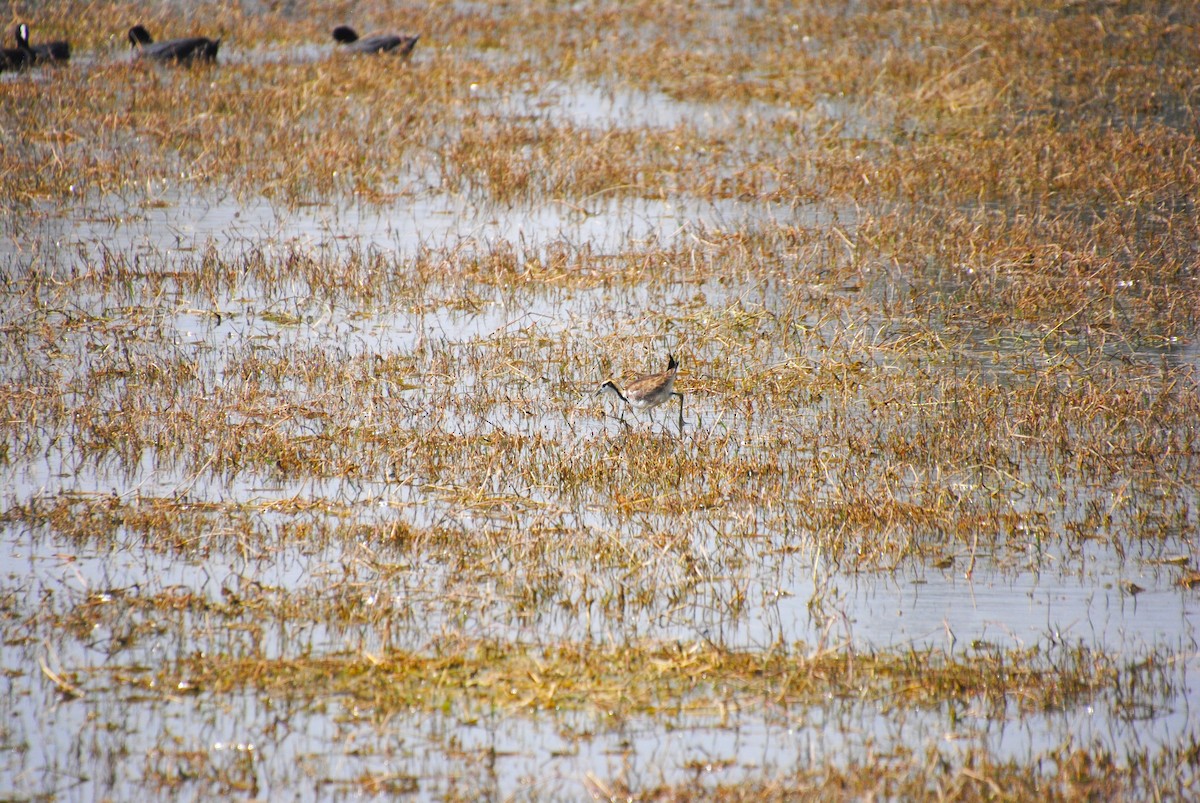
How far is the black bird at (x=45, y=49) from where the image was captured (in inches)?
792

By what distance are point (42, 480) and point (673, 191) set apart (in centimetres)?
875

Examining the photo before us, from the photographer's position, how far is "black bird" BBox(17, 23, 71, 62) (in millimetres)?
20125

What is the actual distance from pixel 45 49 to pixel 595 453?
1647cm

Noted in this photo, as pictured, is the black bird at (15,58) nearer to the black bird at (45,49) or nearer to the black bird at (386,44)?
the black bird at (45,49)

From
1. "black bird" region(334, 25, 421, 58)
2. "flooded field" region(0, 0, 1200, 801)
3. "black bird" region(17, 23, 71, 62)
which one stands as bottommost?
"flooded field" region(0, 0, 1200, 801)

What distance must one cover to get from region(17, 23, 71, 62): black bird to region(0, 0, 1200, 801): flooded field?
2.62 metres

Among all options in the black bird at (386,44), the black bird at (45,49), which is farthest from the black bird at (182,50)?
the black bird at (386,44)

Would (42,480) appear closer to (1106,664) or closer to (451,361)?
(451,361)

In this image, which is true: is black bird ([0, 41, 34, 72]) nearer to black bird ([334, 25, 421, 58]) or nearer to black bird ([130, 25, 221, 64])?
black bird ([130, 25, 221, 64])

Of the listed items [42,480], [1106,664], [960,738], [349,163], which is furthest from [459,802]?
[349,163]

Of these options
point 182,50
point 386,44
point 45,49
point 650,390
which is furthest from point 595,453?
point 45,49

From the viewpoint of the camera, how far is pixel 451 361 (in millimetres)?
9773

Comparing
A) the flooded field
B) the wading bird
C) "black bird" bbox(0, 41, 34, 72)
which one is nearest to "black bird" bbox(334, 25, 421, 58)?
the flooded field

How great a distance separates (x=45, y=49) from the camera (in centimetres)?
2045
